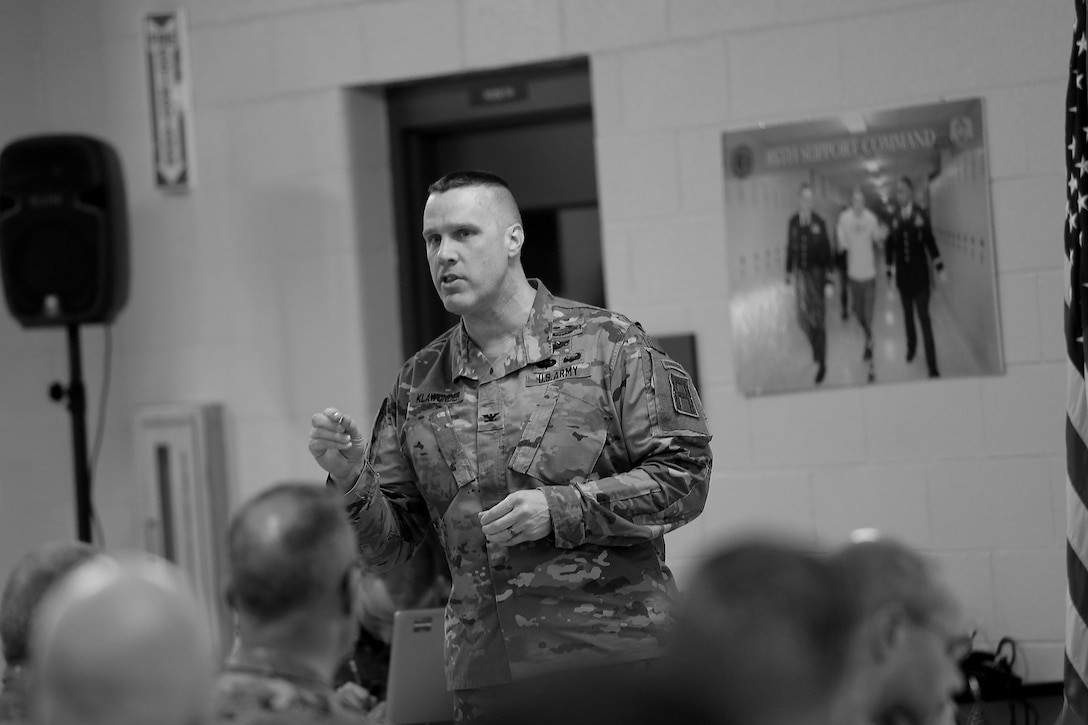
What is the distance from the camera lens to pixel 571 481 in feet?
9.02

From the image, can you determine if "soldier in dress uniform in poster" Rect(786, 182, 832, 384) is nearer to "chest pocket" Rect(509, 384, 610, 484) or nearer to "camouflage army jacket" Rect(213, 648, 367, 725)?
"chest pocket" Rect(509, 384, 610, 484)

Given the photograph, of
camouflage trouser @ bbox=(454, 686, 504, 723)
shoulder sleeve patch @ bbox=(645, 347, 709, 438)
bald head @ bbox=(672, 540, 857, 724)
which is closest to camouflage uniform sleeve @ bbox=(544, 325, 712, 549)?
shoulder sleeve patch @ bbox=(645, 347, 709, 438)

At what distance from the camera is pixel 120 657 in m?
1.20

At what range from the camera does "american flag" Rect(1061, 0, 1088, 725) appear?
336 centimetres

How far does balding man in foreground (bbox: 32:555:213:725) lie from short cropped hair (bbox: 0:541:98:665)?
0.84m

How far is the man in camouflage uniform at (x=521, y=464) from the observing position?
105 inches

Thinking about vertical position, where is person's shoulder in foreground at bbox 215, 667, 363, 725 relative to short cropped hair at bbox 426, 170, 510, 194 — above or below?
below

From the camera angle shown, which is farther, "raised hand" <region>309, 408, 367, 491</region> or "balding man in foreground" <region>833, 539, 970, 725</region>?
"raised hand" <region>309, 408, 367, 491</region>

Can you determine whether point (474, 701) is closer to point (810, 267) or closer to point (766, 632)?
point (766, 632)

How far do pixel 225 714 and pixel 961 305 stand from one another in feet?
10.2

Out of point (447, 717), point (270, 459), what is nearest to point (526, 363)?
point (447, 717)

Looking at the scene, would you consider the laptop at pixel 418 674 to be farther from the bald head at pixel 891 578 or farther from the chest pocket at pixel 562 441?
the bald head at pixel 891 578

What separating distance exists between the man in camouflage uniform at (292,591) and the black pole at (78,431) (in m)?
3.36

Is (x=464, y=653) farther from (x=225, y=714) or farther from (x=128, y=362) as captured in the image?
(x=128, y=362)
